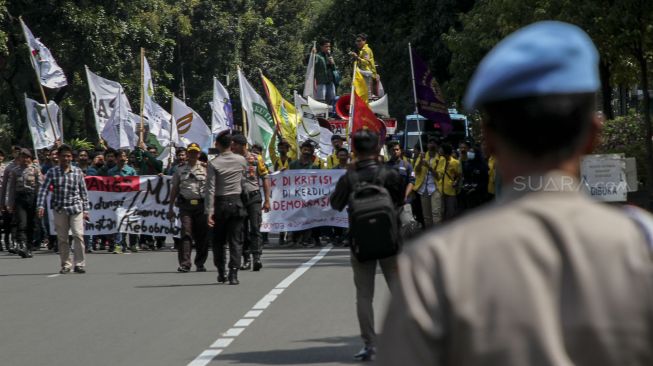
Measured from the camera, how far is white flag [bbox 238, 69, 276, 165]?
93.6 feet

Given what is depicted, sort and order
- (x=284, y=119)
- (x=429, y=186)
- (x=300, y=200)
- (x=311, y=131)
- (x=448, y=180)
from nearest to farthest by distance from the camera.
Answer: (x=448, y=180), (x=429, y=186), (x=300, y=200), (x=284, y=119), (x=311, y=131)

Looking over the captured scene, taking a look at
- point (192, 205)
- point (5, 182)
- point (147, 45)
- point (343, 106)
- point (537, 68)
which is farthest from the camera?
point (147, 45)

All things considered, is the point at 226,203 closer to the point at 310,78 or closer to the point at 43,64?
the point at 43,64

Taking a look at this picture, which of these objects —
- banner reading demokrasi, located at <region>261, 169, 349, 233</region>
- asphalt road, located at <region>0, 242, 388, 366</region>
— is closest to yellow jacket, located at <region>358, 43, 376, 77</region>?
banner reading demokrasi, located at <region>261, 169, 349, 233</region>

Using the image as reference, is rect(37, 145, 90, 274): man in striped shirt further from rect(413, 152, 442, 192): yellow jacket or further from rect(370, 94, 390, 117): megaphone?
rect(370, 94, 390, 117): megaphone

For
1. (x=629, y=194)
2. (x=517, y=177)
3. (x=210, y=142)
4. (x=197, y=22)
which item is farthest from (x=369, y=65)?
(x=197, y=22)

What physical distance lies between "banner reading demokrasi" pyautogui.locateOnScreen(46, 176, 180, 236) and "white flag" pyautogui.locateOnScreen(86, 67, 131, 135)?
6.05 metres

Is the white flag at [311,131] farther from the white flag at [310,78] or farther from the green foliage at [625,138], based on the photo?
the green foliage at [625,138]

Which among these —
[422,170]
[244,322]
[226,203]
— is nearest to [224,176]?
[226,203]

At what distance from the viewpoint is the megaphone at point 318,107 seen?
32.0m

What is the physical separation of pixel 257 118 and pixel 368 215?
64.6 feet

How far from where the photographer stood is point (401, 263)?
2.23 meters

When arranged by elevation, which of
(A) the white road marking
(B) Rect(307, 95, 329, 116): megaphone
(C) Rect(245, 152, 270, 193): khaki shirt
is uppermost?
(B) Rect(307, 95, 329, 116): megaphone

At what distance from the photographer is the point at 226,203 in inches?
639
